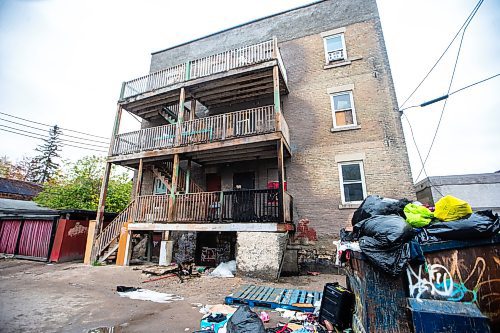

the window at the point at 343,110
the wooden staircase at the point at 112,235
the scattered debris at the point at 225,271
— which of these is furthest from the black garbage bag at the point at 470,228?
the wooden staircase at the point at 112,235

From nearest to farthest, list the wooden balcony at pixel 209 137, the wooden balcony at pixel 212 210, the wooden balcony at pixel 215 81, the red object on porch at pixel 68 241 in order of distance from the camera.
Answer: the wooden balcony at pixel 212 210
the wooden balcony at pixel 209 137
the wooden balcony at pixel 215 81
the red object on porch at pixel 68 241

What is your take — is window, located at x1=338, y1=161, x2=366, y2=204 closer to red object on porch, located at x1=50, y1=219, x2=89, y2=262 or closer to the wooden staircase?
the wooden staircase

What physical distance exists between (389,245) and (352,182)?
7525 millimetres

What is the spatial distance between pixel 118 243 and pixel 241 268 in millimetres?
6256

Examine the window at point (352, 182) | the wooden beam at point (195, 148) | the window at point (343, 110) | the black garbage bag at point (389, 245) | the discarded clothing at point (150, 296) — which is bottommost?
the discarded clothing at point (150, 296)

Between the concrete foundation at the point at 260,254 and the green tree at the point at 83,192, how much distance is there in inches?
534

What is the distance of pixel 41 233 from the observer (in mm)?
12086

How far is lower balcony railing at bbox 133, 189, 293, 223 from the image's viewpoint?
817 centimetres

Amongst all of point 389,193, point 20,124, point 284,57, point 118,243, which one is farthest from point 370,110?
point 20,124

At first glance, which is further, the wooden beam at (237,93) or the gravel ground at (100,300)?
the wooden beam at (237,93)

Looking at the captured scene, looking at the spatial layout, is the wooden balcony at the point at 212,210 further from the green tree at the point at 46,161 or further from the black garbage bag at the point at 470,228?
the green tree at the point at 46,161

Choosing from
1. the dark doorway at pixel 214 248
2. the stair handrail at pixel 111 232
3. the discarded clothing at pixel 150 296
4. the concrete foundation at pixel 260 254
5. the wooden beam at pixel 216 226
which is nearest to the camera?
the discarded clothing at pixel 150 296

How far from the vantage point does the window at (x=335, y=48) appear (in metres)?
10.8

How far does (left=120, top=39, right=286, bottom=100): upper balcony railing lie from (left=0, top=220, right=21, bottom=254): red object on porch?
10235 mm
